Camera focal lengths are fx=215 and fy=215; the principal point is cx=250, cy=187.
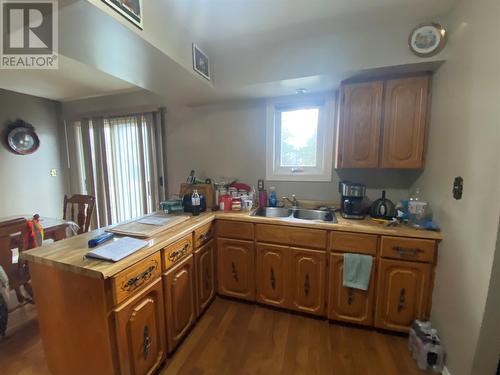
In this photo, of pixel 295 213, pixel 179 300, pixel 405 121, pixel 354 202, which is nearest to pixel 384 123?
pixel 405 121

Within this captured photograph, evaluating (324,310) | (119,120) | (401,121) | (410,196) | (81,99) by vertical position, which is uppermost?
(81,99)

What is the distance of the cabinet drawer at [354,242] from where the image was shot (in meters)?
1.60

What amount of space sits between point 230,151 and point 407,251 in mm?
1881

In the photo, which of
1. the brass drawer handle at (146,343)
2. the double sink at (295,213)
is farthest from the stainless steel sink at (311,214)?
the brass drawer handle at (146,343)

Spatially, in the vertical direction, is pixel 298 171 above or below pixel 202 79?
below

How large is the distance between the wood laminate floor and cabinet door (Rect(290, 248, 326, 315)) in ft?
0.44

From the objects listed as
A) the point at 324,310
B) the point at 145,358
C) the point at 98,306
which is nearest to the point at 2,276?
Answer: the point at 98,306

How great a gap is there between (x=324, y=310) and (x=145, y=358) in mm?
1332

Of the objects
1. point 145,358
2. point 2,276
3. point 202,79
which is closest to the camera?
point 145,358

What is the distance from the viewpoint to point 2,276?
143 cm

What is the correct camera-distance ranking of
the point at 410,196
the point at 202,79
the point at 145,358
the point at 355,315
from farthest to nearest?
1. the point at 410,196
2. the point at 202,79
3. the point at 355,315
4. the point at 145,358

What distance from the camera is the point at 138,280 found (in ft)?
3.77

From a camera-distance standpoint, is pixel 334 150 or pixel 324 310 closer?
pixel 324 310

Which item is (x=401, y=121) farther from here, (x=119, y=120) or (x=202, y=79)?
(x=119, y=120)
